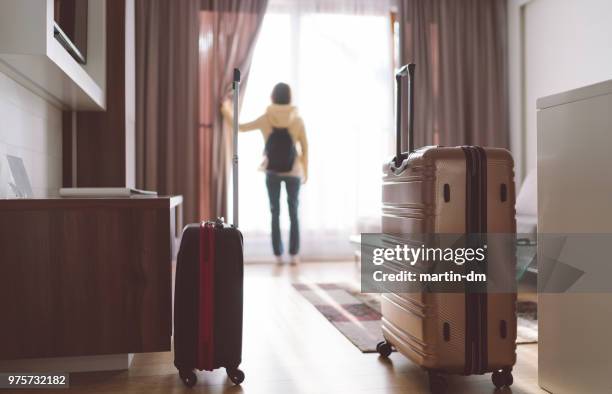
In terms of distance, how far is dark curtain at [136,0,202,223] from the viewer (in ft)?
14.6

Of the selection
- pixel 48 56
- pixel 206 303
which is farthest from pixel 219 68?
pixel 206 303


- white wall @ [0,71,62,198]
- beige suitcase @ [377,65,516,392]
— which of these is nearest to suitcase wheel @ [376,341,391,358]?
beige suitcase @ [377,65,516,392]

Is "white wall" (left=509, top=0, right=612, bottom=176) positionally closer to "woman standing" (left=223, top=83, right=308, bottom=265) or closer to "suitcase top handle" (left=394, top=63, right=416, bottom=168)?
"woman standing" (left=223, top=83, right=308, bottom=265)

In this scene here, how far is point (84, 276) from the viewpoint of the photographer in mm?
1573

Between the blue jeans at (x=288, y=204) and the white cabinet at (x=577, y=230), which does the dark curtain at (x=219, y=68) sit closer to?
the blue jeans at (x=288, y=204)

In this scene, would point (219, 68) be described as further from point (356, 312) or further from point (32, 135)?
point (356, 312)

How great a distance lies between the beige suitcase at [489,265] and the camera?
4.79 ft

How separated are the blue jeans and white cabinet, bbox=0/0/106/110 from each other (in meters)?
1.87

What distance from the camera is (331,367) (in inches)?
69.4

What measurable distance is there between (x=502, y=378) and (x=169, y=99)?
3618 millimetres

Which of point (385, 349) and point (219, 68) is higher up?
point (219, 68)

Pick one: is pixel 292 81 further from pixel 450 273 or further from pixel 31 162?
pixel 450 273

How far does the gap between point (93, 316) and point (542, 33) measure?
4.24 m

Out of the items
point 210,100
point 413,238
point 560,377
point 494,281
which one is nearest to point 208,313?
point 413,238
